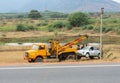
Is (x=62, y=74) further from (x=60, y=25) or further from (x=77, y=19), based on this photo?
(x=77, y=19)

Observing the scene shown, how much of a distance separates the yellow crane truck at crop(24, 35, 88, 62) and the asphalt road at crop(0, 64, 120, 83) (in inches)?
691

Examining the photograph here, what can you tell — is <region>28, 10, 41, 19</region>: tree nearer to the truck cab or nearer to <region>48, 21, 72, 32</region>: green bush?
<region>48, 21, 72, 32</region>: green bush

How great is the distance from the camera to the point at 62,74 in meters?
11.6

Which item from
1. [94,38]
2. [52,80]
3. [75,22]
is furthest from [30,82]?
[75,22]

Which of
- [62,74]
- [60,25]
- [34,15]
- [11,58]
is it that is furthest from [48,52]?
[34,15]

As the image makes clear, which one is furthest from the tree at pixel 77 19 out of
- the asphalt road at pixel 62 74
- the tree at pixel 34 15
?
the asphalt road at pixel 62 74

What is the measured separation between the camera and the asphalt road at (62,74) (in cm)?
1064

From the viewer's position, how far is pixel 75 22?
9912 centimetres

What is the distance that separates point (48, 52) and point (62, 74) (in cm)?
1989

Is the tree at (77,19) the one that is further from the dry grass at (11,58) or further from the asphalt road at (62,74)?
the asphalt road at (62,74)

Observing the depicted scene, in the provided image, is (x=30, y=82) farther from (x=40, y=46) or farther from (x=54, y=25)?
(x=54, y=25)

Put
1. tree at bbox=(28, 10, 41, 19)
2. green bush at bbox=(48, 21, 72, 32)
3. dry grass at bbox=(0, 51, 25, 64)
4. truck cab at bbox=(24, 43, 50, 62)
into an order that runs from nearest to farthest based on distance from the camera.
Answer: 1. truck cab at bbox=(24, 43, 50, 62)
2. dry grass at bbox=(0, 51, 25, 64)
3. green bush at bbox=(48, 21, 72, 32)
4. tree at bbox=(28, 10, 41, 19)

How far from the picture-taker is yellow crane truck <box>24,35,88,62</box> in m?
30.6

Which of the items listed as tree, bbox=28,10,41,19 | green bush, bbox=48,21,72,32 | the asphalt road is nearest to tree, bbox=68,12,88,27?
green bush, bbox=48,21,72,32
